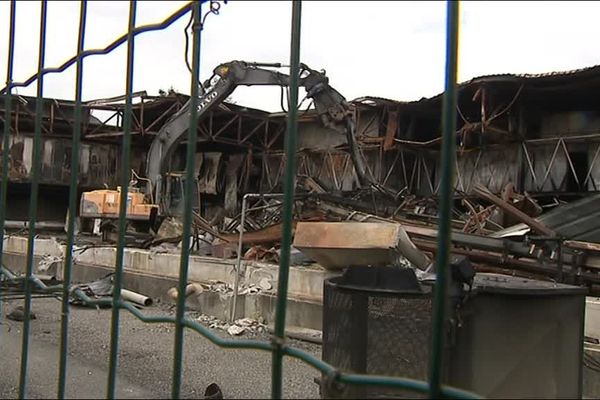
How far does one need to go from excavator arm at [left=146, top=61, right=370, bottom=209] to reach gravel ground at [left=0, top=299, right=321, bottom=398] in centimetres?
583

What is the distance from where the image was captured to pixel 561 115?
14.9 meters

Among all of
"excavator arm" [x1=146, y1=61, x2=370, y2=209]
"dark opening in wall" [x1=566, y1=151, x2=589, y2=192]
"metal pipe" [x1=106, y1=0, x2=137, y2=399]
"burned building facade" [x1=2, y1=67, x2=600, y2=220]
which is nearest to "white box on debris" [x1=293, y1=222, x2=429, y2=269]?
"metal pipe" [x1=106, y1=0, x2=137, y2=399]

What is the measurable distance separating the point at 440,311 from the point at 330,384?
24.1 inches

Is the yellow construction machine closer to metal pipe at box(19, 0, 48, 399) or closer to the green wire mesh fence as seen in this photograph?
the green wire mesh fence

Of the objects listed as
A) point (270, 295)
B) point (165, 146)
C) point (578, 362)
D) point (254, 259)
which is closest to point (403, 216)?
point (254, 259)

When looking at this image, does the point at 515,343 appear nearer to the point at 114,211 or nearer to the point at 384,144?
the point at 114,211

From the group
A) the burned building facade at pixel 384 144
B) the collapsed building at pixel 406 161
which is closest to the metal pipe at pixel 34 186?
the collapsed building at pixel 406 161

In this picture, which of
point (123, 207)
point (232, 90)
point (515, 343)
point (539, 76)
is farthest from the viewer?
point (232, 90)

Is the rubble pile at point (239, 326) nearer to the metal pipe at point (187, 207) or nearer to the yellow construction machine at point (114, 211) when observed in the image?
the metal pipe at point (187, 207)

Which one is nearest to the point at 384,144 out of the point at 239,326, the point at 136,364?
the point at 239,326

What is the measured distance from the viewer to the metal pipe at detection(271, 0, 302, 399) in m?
2.11

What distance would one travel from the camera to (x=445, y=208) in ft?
5.51

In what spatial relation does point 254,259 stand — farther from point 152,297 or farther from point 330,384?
point 330,384

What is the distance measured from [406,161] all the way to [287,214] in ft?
52.0
